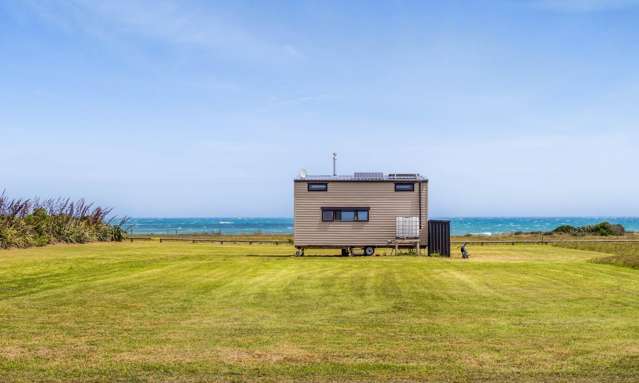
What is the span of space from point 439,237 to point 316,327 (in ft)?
87.2

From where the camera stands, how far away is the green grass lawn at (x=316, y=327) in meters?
9.10

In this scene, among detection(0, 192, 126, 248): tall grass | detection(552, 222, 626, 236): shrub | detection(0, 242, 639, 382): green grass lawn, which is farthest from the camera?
detection(552, 222, 626, 236): shrub

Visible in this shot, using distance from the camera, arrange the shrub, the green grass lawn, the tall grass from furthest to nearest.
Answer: the shrub
the tall grass
the green grass lawn

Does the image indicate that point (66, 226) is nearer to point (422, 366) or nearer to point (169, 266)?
point (169, 266)

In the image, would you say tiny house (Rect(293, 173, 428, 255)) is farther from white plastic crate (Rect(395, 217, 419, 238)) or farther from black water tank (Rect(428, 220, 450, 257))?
black water tank (Rect(428, 220, 450, 257))

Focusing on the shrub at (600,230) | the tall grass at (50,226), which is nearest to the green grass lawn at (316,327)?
the tall grass at (50,226)

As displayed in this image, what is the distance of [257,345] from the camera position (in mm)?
10758

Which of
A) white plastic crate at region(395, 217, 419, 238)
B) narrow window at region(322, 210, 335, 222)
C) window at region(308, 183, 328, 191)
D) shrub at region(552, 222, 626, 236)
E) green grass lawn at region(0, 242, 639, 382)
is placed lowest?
green grass lawn at region(0, 242, 639, 382)

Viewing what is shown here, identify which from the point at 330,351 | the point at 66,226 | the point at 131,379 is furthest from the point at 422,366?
the point at 66,226

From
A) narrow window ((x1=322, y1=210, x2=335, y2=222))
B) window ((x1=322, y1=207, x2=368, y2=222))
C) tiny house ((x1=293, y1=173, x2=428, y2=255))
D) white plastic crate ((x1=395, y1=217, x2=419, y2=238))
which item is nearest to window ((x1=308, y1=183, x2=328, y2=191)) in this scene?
tiny house ((x1=293, y1=173, x2=428, y2=255))

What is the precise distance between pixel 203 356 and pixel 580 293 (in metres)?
12.2

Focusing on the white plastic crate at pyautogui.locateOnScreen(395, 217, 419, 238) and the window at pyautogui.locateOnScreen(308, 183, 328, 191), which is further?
the window at pyautogui.locateOnScreen(308, 183, 328, 191)

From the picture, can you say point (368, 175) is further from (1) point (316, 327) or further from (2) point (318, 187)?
(1) point (316, 327)

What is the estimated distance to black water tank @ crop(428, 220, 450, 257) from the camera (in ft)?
123
